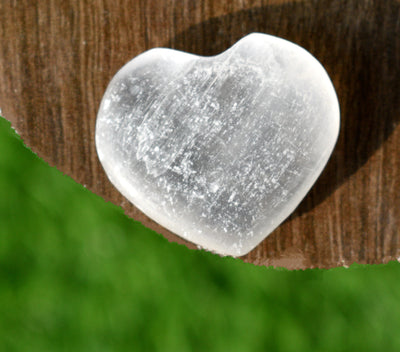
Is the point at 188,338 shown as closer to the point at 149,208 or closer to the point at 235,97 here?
the point at 149,208

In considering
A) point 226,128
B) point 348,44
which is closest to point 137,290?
point 226,128

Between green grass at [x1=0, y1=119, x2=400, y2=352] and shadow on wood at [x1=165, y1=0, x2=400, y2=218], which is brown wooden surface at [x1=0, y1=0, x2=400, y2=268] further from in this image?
green grass at [x1=0, y1=119, x2=400, y2=352]

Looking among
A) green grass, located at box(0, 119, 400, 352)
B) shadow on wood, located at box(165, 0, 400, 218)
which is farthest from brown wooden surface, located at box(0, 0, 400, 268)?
green grass, located at box(0, 119, 400, 352)

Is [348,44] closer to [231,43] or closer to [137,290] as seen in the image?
[231,43]

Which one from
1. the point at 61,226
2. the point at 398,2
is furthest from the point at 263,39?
the point at 61,226

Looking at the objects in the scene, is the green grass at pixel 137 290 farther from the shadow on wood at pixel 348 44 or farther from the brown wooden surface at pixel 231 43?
the shadow on wood at pixel 348 44

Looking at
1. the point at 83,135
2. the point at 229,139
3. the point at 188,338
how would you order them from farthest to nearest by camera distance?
the point at 188,338
the point at 83,135
the point at 229,139
